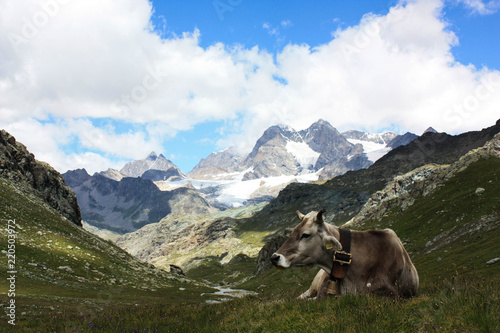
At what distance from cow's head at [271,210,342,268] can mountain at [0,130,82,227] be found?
90074 millimetres

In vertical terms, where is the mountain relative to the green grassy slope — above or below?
above

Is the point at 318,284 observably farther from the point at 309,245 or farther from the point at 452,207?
the point at 452,207

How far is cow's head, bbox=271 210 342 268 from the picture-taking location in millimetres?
7759

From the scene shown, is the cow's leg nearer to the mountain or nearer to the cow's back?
the cow's back

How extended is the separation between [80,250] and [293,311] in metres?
66.6

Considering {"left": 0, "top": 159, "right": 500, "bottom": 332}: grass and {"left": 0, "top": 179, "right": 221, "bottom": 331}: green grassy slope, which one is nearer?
{"left": 0, "top": 159, "right": 500, "bottom": 332}: grass

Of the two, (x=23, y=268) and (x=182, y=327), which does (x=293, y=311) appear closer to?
(x=182, y=327)

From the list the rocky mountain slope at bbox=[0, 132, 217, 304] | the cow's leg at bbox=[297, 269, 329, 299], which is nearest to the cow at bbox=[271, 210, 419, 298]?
the cow's leg at bbox=[297, 269, 329, 299]

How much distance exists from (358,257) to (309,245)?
57.3 inches

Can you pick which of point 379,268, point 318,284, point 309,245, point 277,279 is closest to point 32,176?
point 277,279

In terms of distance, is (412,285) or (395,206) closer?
(412,285)

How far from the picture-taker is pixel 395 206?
→ 112 meters

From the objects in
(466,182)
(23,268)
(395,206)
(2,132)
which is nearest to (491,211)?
(466,182)

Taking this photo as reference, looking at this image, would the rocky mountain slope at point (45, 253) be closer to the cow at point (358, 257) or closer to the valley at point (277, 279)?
the valley at point (277, 279)
